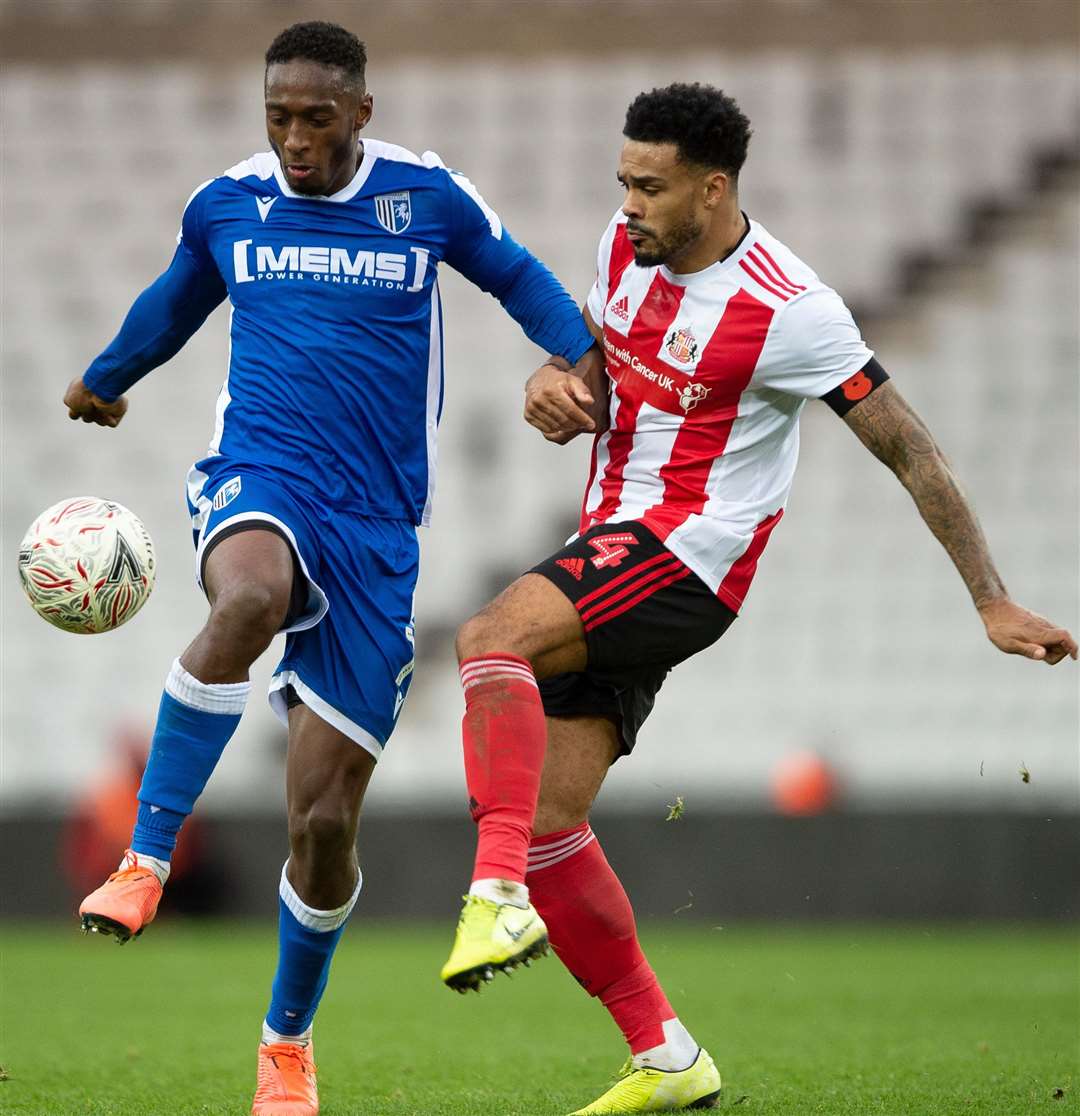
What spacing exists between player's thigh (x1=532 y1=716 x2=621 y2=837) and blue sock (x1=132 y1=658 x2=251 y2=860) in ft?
2.81

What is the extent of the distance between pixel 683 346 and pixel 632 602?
0.71 m

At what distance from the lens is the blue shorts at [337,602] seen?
4.91 m

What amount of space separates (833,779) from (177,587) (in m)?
5.11

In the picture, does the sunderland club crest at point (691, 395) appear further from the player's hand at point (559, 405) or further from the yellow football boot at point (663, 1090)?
the yellow football boot at point (663, 1090)

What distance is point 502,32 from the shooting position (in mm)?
14609

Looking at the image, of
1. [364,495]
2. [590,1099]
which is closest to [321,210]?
[364,495]

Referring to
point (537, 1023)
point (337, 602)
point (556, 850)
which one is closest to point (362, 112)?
point (337, 602)

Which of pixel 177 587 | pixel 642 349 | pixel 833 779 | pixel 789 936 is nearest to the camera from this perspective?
pixel 642 349

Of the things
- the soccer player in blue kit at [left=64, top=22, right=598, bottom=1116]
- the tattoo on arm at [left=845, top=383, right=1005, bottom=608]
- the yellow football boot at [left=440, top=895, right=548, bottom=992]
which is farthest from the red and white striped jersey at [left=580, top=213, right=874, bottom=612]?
the yellow football boot at [left=440, top=895, right=548, bottom=992]

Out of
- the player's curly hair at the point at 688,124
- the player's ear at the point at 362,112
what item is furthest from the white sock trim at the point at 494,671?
the player's ear at the point at 362,112

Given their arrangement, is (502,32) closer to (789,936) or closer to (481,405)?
(481,405)

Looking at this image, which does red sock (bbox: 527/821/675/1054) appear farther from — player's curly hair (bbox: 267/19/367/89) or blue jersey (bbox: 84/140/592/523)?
player's curly hair (bbox: 267/19/367/89)

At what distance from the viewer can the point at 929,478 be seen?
182 inches

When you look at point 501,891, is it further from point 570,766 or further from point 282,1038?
point 282,1038
